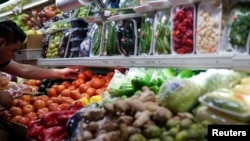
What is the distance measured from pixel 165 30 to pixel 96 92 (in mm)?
1311

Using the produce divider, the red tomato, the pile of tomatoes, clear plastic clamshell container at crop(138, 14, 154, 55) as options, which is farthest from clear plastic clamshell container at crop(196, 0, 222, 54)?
the red tomato

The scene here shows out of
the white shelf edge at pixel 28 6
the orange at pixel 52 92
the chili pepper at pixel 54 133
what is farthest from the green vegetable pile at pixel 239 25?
the white shelf edge at pixel 28 6

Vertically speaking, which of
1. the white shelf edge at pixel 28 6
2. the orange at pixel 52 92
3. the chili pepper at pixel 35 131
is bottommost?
the chili pepper at pixel 35 131

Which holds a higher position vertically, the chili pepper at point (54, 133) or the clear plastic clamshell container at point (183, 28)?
the clear plastic clamshell container at point (183, 28)

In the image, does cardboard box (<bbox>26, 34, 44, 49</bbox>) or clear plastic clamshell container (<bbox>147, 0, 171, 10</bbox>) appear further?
cardboard box (<bbox>26, 34, 44, 49</bbox>)

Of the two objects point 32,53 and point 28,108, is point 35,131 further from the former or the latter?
point 32,53

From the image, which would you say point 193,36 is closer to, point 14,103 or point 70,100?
point 70,100

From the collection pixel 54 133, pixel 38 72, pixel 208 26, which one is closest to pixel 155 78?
pixel 208 26

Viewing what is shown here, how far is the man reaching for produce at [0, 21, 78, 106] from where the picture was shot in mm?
3604

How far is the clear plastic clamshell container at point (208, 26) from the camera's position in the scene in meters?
1.88

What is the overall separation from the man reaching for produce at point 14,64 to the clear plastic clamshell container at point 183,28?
6.35 ft

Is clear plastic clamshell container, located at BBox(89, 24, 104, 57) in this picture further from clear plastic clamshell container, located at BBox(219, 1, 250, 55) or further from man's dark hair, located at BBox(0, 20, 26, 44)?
clear plastic clamshell container, located at BBox(219, 1, 250, 55)

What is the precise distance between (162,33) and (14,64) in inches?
101

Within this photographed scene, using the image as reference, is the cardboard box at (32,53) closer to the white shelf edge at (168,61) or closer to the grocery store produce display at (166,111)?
the white shelf edge at (168,61)
